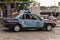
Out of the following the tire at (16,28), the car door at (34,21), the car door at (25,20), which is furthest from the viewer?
the car door at (34,21)

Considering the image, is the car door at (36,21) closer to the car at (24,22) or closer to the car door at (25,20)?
the car at (24,22)

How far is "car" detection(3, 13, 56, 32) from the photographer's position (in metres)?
19.8

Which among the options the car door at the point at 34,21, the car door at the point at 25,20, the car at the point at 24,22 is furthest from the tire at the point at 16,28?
the car door at the point at 34,21

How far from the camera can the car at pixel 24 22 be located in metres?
19.8

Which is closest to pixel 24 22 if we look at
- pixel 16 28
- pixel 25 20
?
pixel 25 20

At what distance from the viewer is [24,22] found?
2005 cm

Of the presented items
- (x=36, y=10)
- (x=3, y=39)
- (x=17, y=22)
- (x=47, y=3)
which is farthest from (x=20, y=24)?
(x=47, y=3)

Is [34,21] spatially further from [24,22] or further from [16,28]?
[16,28]

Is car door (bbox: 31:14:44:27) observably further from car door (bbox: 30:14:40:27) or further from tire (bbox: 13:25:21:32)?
tire (bbox: 13:25:21:32)

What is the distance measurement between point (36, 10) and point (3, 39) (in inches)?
420

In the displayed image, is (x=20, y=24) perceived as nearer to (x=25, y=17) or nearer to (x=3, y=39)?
(x=25, y=17)

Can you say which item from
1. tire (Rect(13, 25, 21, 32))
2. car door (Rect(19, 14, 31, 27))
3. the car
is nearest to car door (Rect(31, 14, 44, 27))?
the car

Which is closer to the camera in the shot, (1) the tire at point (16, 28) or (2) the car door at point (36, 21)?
(1) the tire at point (16, 28)

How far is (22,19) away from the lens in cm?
2009
